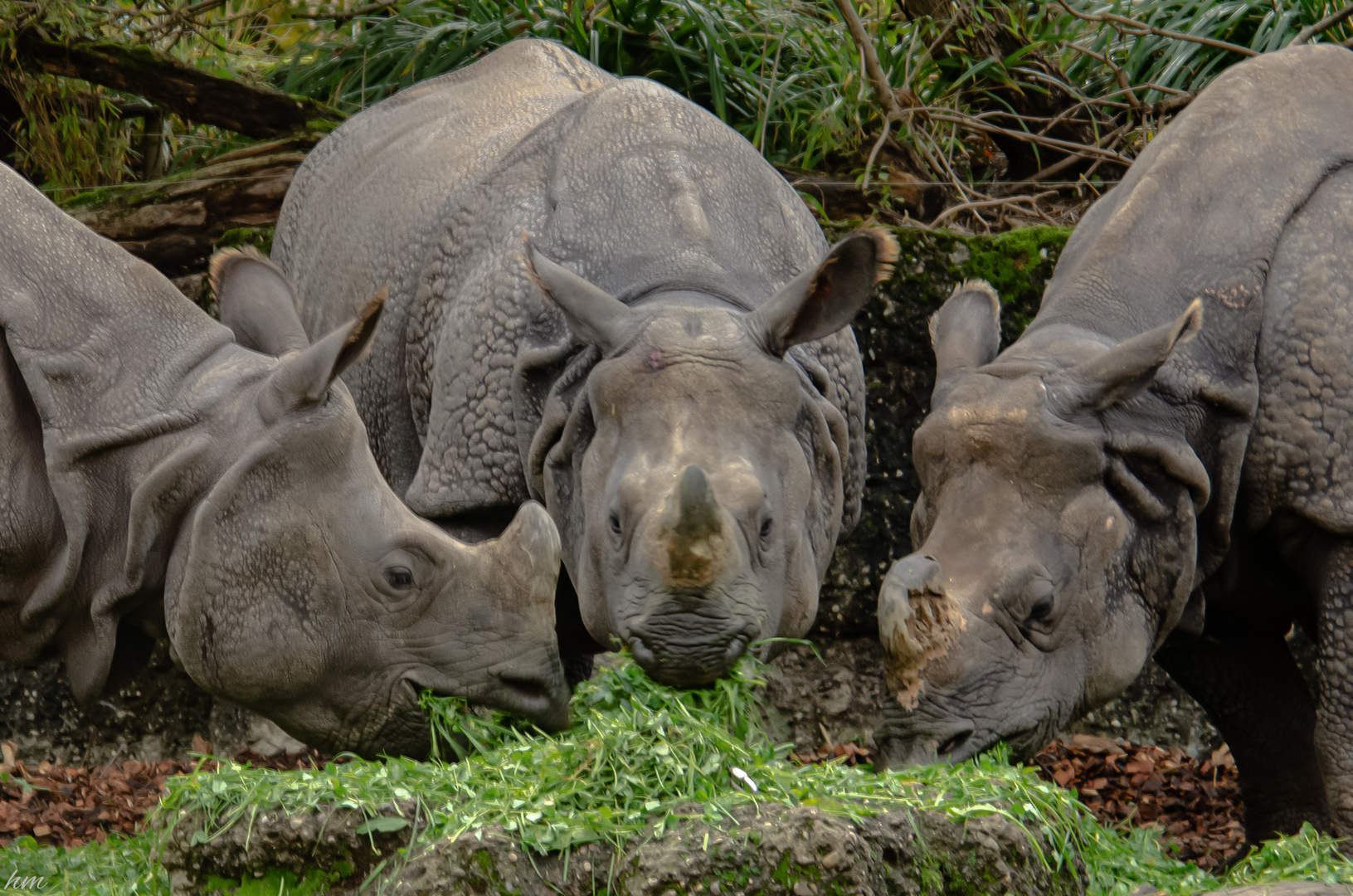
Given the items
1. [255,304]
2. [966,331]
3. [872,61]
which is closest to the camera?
[255,304]

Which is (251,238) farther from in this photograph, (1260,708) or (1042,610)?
(1260,708)

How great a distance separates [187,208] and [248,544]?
3899 millimetres

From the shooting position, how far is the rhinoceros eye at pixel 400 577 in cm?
482

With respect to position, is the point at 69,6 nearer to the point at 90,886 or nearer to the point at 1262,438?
the point at 90,886

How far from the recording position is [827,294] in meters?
4.80

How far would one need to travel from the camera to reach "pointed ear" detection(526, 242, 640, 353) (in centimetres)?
490

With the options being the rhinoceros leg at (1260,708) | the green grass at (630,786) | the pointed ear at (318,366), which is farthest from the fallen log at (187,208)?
the rhinoceros leg at (1260,708)

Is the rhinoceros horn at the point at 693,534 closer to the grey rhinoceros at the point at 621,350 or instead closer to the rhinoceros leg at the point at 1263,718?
the grey rhinoceros at the point at 621,350

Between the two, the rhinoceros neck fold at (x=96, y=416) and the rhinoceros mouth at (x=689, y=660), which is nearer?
the rhinoceros mouth at (x=689, y=660)

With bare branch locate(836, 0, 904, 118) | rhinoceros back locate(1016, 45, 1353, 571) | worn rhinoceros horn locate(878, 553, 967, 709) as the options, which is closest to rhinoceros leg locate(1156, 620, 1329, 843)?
rhinoceros back locate(1016, 45, 1353, 571)

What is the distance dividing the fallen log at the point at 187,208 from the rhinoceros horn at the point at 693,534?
4396mm

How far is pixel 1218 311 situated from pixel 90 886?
3.64m

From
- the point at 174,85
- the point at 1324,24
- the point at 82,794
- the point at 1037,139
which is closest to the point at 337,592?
the point at 82,794

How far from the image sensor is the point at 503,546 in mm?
4828
